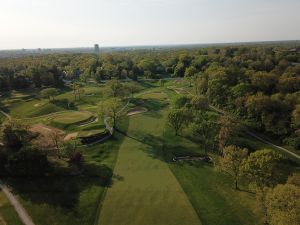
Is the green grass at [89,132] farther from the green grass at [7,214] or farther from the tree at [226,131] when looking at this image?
the tree at [226,131]

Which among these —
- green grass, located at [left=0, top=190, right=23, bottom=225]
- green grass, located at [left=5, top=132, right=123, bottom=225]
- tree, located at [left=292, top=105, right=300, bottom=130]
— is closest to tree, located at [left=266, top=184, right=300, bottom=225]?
green grass, located at [left=5, top=132, right=123, bottom=225]

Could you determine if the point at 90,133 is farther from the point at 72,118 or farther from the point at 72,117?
the point at 72,117

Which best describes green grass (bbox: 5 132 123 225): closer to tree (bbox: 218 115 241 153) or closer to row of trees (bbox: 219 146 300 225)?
row of trees (bbox: 219 146 300 225)

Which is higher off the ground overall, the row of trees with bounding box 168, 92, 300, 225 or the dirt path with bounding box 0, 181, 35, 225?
the row of trees with bounding box 168, 92, 300, 225

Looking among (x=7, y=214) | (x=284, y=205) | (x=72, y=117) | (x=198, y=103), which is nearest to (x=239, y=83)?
(x=198, y=103)

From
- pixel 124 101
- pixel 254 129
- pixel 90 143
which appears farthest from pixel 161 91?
pixel 90 143

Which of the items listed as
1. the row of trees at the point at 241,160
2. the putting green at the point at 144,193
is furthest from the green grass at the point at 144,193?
the row of trees at the point at 241,160

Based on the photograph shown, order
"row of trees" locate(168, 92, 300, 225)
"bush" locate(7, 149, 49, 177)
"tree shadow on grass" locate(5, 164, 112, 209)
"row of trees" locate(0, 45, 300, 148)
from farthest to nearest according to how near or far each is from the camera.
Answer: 1. "row of trees" locate(0, 45, 300, 148)
2. "bush" locate(7, 149, 49, 177)
3. "tree shadow on grass" locate(5, 164, 112, 209)
4. "row of trees" locate(168, 92, 300, 225)
